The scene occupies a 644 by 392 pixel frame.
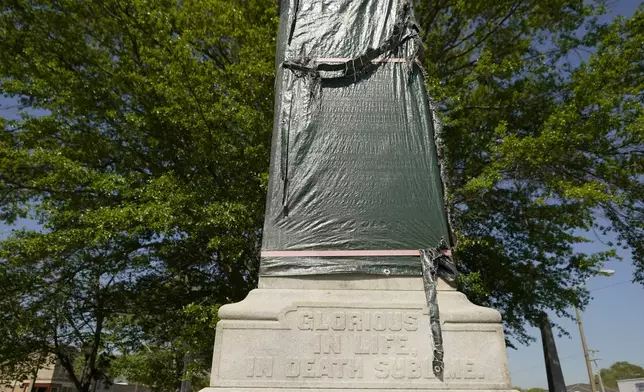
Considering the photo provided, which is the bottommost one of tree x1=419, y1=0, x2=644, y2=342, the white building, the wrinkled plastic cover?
the white building

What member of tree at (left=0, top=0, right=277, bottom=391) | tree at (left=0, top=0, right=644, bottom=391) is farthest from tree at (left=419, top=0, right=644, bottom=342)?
tree at (left=0, top=0, right=277, bottom=391)

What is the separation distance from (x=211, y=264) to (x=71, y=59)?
6756mm

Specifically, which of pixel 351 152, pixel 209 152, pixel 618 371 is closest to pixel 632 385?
pixel 209 152

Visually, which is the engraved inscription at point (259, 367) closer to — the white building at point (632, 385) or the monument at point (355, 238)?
the monument at point (355, 238)

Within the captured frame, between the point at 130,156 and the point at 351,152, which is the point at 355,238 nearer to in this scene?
the point at 351,152

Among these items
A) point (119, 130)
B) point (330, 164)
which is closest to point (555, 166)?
point (330, 164)

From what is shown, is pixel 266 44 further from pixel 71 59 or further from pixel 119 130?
pixel 71 59

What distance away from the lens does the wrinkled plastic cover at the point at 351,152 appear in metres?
4.31

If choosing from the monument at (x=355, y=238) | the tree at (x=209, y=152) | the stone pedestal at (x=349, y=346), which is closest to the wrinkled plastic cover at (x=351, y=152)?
the monument at (x=355, y=238)

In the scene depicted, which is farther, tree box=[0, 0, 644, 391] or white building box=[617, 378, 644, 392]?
white building box=[617, 378, 644, 392]

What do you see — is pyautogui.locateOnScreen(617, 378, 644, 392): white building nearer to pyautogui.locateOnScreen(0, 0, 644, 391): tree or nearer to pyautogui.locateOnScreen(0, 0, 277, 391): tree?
pyautogui.locateOnScreen(0, 0, 644, 391): tree

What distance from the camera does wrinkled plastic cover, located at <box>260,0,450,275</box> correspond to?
4.31 meters

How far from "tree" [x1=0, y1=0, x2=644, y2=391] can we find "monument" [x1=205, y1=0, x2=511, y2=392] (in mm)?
5417

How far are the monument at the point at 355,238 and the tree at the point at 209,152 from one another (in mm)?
5417
